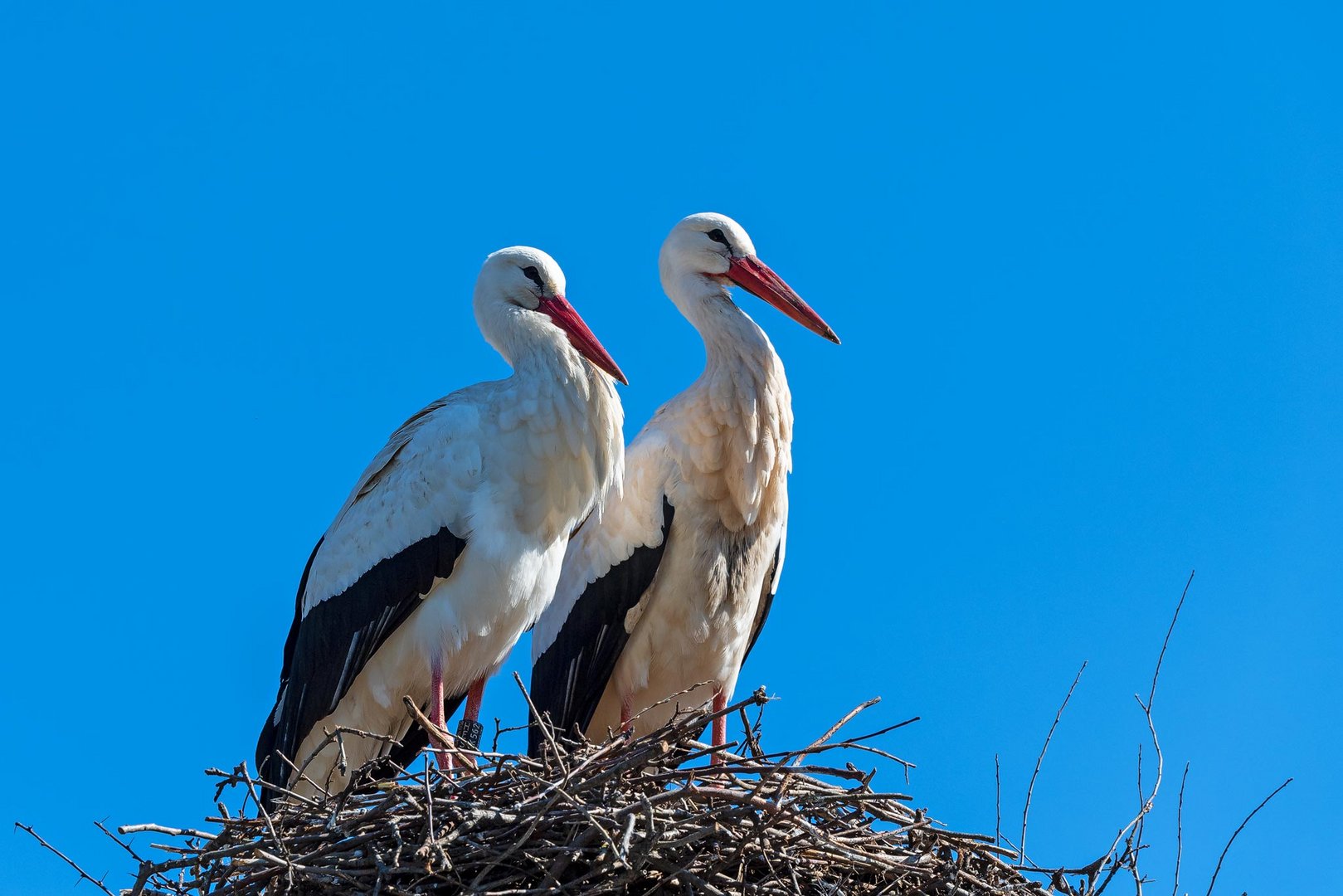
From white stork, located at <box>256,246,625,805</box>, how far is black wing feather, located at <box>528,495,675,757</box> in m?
0.34

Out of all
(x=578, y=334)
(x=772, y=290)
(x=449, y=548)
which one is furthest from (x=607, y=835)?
(x=772, y=290)

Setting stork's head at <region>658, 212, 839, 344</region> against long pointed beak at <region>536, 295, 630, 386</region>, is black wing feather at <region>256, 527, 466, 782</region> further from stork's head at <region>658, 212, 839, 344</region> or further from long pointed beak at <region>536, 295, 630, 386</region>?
stork's head at <region>658, 212, 839, 344</region>

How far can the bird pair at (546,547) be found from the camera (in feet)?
19.0

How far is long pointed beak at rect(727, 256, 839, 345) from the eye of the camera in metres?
7.02

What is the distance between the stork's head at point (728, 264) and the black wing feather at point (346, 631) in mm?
1862

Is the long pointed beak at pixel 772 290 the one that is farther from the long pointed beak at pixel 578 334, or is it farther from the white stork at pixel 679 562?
the long pointed beak at pixel 578 334

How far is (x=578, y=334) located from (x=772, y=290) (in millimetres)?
1130

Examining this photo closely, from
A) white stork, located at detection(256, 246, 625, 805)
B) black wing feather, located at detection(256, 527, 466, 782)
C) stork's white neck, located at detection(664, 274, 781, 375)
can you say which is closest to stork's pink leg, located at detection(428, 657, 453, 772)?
white stork, located at detection(256, 246, 625, 805)

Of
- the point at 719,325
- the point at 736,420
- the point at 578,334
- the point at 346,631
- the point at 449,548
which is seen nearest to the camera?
the point at 449,548

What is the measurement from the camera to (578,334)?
6211 millimetres

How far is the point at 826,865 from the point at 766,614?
2612 millimetres

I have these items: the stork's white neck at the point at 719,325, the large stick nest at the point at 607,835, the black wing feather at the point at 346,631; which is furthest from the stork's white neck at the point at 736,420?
the large stick nest at the point at 607,835

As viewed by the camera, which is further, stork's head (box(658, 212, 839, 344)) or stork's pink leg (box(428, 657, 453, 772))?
stork's head (box(658, 212, 839, 344))

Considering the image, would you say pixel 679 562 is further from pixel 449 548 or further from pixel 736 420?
pixel 449 548
